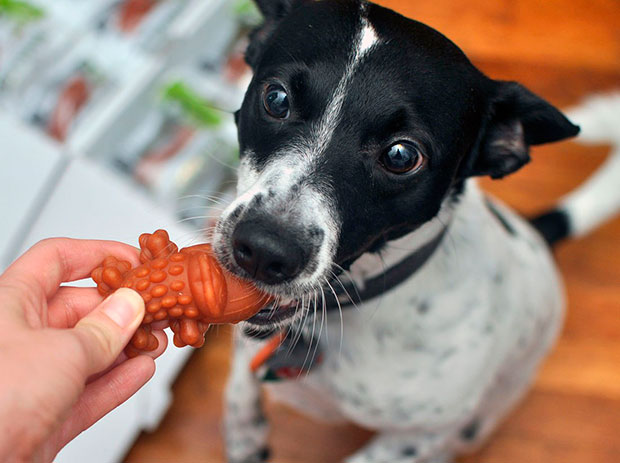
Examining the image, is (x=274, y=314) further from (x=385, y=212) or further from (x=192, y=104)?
(x=192, y=104)

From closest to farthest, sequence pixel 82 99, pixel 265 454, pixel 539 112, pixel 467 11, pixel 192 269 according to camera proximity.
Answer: pixel 192 269
pixel 539 112
pixel 265 454
pixel 82 99
pixel 467 11

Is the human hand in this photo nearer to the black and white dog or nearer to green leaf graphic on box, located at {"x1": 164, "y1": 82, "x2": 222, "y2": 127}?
the black and white dog

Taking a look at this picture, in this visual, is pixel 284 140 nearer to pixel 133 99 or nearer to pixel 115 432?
pixel 115 432

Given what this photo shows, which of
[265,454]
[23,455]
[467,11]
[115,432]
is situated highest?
[467,11]

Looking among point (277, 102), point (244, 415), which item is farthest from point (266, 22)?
point (244, 415)

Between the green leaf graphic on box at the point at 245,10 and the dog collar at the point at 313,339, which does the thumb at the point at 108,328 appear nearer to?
the dog collar at the point at 313,339

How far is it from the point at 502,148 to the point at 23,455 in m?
1.04

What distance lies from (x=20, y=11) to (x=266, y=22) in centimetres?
170

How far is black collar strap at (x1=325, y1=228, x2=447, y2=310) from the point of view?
1.39 metres

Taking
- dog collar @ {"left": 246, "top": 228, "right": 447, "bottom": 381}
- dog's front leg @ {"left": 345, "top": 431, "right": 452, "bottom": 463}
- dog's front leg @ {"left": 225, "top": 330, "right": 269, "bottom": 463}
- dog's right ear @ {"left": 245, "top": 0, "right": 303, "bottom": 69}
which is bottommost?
dog's front leg @ {"left": 225, "top": 330, "right": 269, "bottom": 463}

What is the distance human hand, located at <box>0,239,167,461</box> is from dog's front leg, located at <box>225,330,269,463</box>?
2.08 ft

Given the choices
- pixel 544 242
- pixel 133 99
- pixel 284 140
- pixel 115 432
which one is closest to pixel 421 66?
pixel 284 140

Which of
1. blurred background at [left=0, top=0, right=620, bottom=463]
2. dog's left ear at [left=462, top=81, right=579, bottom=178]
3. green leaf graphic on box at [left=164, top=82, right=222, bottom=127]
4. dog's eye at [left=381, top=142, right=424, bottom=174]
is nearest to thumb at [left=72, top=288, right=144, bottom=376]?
dog's eye at [left=381, top=142, right=424, bottom=174]

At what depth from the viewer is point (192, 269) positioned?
112cm
